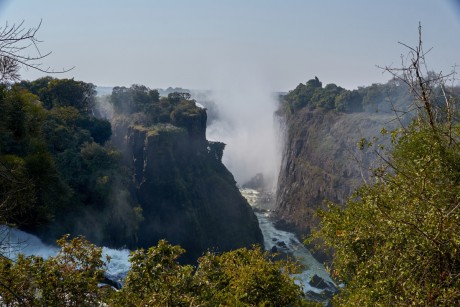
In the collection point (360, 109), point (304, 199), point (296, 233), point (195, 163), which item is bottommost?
point (296, 233)

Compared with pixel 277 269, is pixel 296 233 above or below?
below

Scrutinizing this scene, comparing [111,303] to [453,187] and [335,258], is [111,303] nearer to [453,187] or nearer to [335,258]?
[335,258]

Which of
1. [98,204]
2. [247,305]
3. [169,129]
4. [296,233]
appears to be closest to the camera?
[247,305]

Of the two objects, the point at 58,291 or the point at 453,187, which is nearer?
the point at 453,187

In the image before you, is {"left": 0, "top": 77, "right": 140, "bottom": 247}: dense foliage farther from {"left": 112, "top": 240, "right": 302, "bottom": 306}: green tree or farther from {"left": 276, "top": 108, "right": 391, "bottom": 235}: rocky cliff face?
{"left": 276, "top": 108, "right": 391, "bottom": 235}: rocky cliff face

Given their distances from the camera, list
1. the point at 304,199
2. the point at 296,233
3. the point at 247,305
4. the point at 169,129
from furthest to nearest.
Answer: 1. the point at 304,199
2. the point at 296,233
3. the point at 169,129
4. the point at 247,305

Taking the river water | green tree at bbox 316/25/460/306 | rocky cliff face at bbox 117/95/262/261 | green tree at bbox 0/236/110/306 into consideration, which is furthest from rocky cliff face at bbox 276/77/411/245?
green tree at bbox 0/236/110/306

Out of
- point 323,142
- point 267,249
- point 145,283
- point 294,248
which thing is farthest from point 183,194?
point 145,283

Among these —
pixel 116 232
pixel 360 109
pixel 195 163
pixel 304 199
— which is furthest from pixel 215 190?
pixel 360 109

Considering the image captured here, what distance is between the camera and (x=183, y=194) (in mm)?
47469

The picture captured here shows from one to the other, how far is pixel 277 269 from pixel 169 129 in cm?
4105

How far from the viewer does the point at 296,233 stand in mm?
64812

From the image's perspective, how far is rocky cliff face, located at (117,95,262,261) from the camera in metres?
45.8

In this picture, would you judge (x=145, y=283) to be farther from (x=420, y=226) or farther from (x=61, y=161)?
(x=61, y=161)
